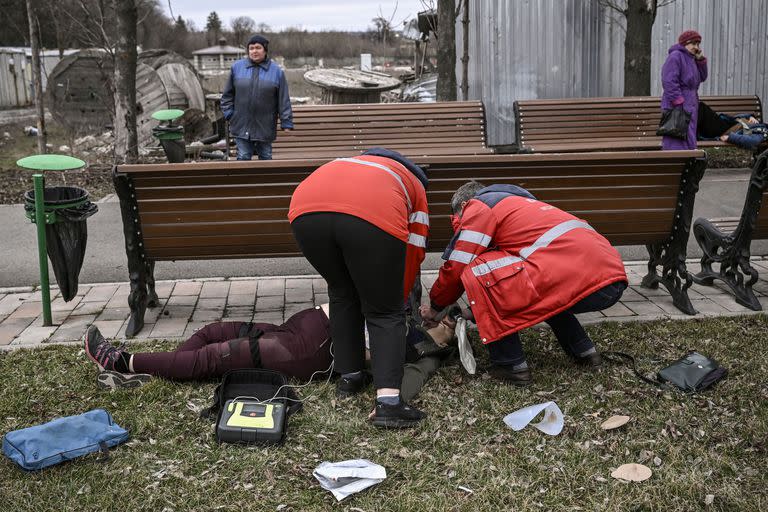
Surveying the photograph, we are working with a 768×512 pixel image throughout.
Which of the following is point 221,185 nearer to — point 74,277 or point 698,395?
point 74,277

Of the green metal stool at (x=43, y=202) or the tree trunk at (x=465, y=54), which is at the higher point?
the tree trunk at (x=465, y=54)

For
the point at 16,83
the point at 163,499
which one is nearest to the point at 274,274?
the point at 163,499

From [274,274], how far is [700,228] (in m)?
3.39

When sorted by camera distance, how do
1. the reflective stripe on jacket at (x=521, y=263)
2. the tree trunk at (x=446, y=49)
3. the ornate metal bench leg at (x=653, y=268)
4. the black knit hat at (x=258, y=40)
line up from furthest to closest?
the tree trunk at (x=446, y=49) < the black knit hat at (x=258, y=40) < the ornate metal bench leg at (x=653, y=268) < the reflective stripe on jacket at (x=521, y=263)

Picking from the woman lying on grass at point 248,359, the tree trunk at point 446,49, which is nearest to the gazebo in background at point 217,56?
the tree trunk at point 446,49

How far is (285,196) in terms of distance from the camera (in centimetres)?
545

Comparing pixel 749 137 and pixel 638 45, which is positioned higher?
pixel 638 45

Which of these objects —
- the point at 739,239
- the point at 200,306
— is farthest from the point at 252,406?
the point at 739,239

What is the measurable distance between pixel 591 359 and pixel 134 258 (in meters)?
2.96

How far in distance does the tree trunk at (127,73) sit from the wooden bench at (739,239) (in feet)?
26.1

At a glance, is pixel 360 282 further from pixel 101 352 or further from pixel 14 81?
pixel 14 81

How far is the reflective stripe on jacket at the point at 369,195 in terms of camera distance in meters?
3.88

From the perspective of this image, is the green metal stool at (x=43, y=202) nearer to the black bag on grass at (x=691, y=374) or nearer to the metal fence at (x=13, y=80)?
the black bag on grass at (x=691, y=374)

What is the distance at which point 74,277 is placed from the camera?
5676 millimetres
